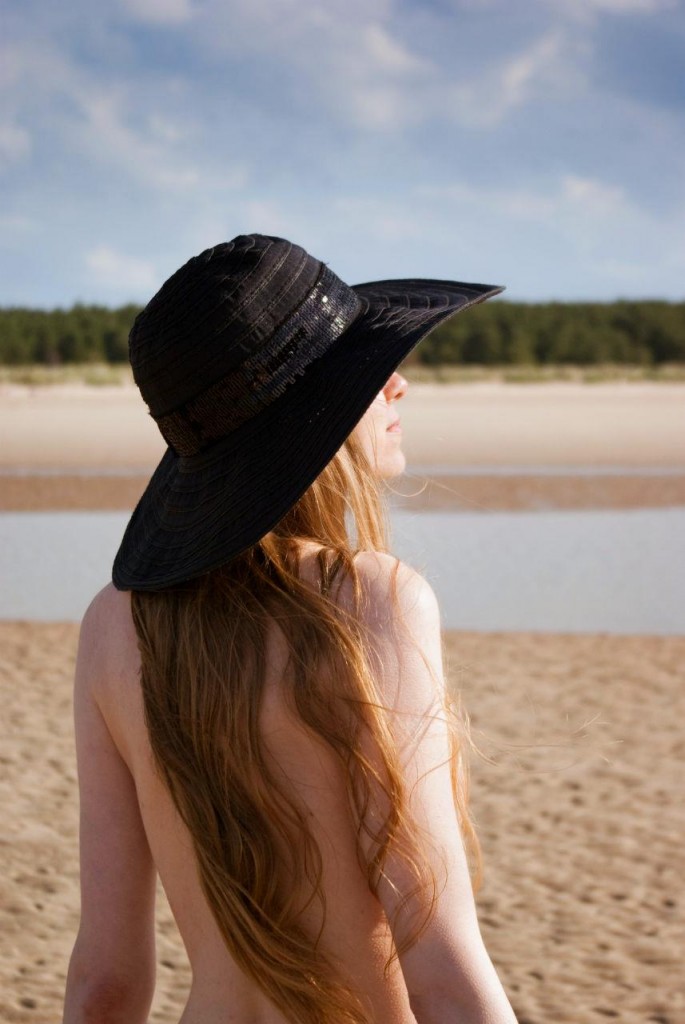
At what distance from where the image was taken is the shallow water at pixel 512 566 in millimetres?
9234

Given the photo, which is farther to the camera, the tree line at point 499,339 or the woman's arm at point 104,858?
the tree line at point 499,339

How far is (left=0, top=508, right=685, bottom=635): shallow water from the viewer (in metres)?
9.23

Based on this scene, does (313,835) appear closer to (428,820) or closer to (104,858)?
(428,820)

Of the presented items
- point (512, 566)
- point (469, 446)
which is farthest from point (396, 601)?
point (469, 446)

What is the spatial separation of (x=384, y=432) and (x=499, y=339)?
4786 centimetres

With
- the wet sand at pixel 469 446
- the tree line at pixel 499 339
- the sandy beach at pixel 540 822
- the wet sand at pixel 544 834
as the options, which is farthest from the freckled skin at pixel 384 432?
the tree line at pixel 499 339

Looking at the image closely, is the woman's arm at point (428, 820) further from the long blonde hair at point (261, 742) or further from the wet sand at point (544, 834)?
the wet sand at point (544, 834)

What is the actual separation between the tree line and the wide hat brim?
45.9 metres

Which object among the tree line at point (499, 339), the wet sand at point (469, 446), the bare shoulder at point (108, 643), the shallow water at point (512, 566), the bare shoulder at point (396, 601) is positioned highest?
the tree line at point (499, 339)

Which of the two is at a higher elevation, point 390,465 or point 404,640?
point 390,465

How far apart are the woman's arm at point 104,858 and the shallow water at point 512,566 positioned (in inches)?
234

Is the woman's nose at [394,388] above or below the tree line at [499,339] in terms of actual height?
below

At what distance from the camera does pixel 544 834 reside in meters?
5.00

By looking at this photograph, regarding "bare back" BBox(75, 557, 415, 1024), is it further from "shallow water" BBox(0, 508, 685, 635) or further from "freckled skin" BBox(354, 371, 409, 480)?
"shallow water" BBox(0, 508, 685, 635)
